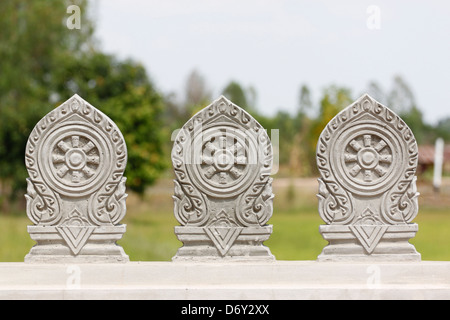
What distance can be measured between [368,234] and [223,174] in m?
1.54

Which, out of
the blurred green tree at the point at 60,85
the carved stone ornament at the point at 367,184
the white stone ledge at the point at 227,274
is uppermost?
the blurred green tree at the point at 60,85

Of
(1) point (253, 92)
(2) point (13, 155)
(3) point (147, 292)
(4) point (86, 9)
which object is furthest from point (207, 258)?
(1) point (253, 92)

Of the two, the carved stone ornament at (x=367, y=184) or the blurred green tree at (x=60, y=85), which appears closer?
the carved stone ornament at (x=367, y=184)

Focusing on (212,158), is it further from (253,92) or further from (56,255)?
(253,92)

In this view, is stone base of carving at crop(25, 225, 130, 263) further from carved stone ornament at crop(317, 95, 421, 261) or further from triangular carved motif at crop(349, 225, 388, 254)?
triangular carved motif at crop(349, 225, 388, 254)

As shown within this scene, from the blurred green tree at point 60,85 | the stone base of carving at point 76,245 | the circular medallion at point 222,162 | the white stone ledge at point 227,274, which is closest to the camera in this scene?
the white stone ledge at point 227,274

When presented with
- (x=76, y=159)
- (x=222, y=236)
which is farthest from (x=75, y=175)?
(x=222, y=236)

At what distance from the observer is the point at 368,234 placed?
21.4ft

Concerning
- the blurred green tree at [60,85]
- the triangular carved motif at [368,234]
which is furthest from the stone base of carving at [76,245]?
the blurred green tree at [60,85]

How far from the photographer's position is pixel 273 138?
7113mm

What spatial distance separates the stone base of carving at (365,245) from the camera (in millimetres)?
6520

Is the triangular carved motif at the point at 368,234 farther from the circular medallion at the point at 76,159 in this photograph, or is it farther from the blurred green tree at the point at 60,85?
the blurred green tree at the point at 60,85

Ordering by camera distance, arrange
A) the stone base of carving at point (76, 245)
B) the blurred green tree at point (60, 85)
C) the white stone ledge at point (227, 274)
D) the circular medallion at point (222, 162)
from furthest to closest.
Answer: the blurred green tree at point (60, 85)
the circular medallion at point (222, 162)
the stone base of carving at point (76, 245)
the white stone ledge at point (227, 274)

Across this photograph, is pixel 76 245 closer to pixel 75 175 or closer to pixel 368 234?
pixel 75 175
